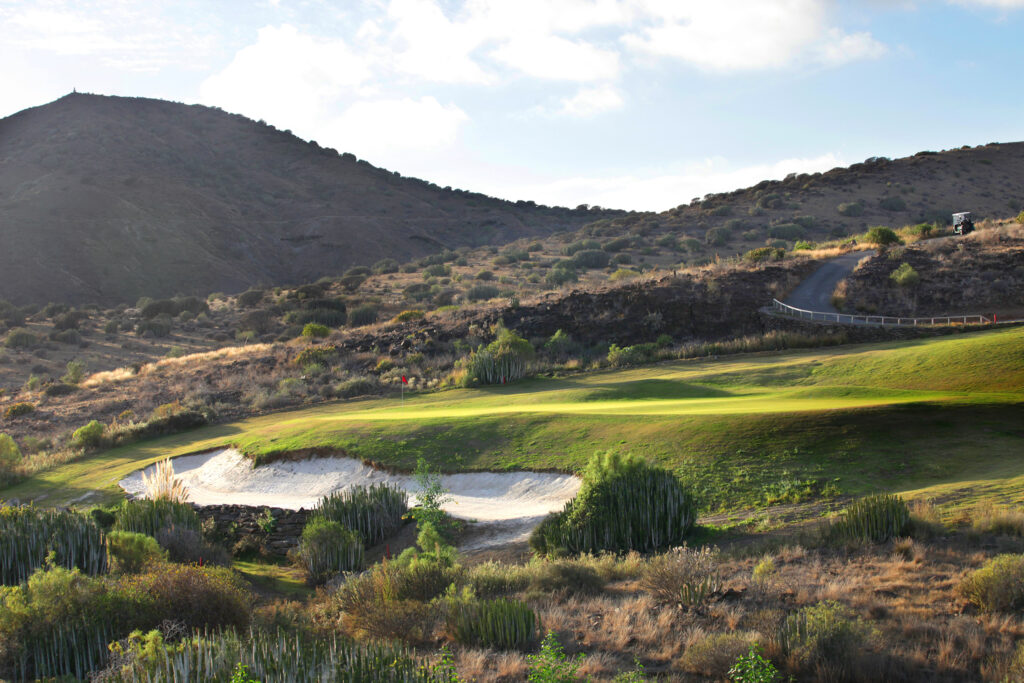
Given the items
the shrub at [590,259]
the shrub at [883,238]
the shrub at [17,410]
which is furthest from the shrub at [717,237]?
the shrub at [17,410]

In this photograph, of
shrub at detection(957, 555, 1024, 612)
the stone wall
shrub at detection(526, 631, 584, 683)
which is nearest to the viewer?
shrub at detection(526, 631, 584, 683)

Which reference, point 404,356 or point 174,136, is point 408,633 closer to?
point 404,356

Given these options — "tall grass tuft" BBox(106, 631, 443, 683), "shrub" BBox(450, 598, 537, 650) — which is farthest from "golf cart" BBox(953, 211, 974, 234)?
"tall grass tuft" BBox(106, 631, 443, 683)

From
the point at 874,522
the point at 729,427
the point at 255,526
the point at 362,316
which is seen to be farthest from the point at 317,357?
the point at 874,522

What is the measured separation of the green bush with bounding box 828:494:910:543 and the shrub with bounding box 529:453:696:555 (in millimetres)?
2302

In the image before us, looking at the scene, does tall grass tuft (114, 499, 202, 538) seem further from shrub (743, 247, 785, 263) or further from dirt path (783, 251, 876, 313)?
shrub (743, 247, 785, 263)

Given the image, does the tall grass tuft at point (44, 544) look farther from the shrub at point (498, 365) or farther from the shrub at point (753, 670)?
the shrub at point (498, 365)

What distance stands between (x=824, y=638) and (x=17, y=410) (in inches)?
1335

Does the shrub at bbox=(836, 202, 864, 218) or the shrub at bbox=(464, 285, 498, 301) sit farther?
the shrub at bbox=(836, 202, 864, 218)

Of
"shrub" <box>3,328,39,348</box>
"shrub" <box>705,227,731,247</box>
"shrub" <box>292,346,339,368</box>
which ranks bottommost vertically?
"shrub" <box>292,346,339,368</box>

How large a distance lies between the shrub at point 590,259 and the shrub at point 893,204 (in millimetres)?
31162

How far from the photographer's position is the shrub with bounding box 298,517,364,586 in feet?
43.0

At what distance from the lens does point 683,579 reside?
8523 millimetres

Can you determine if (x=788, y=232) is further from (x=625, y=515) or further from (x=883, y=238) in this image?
(x=625, y=515)
